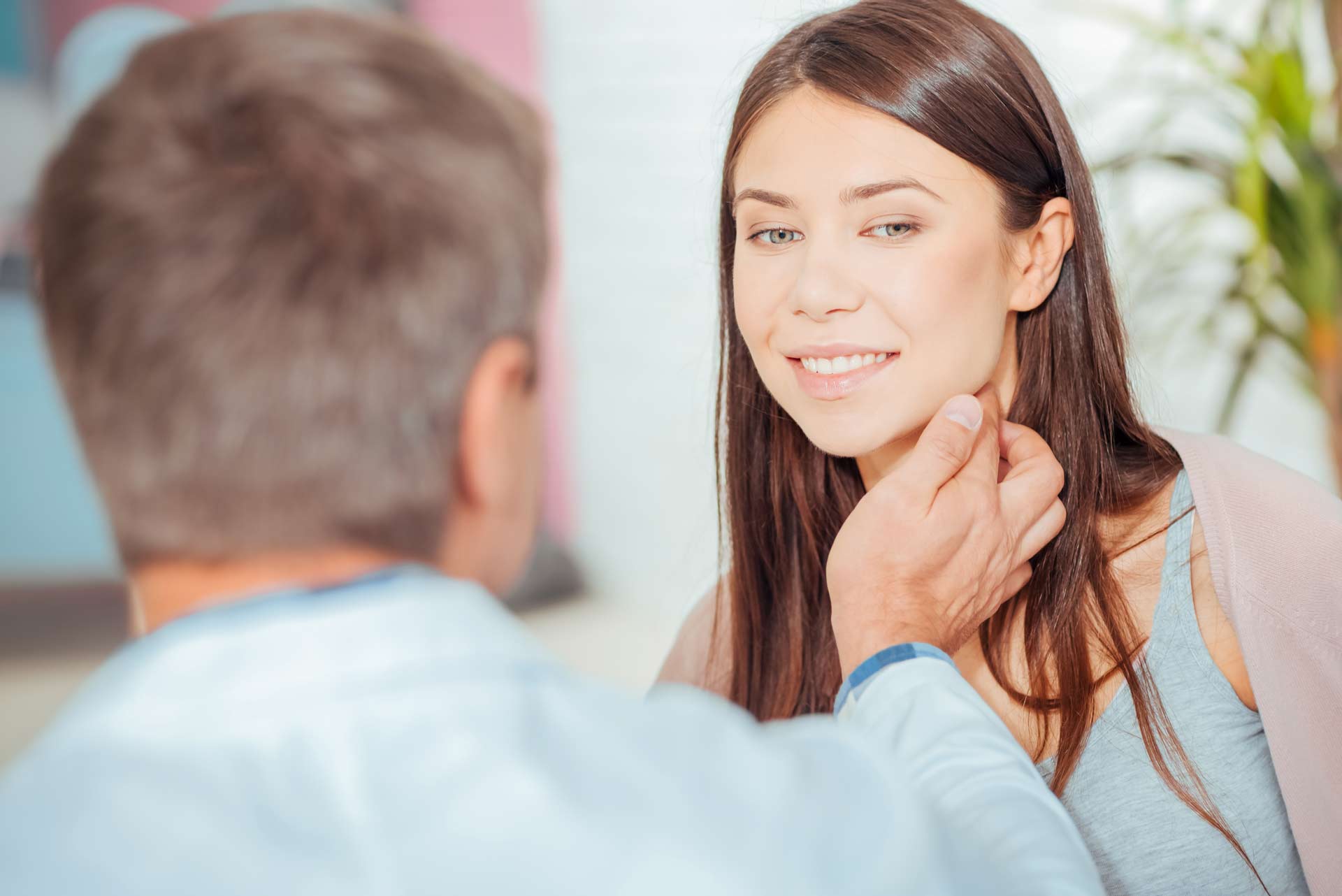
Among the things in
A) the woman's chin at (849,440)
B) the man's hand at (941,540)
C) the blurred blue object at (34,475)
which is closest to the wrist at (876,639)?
the man's hand at (941,540)

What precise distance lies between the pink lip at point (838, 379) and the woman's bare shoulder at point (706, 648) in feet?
1.04

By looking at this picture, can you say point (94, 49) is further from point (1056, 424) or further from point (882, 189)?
point (1056, 424)

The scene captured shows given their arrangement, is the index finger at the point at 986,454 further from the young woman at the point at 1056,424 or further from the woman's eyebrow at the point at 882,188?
the woman's eyebrow at the point at 882,188

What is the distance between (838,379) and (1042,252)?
0.84ft

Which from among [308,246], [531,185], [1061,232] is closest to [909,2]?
[1061,232]

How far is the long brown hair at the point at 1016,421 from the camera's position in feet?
3.79

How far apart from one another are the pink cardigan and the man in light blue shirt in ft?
1.75

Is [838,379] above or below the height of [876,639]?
above

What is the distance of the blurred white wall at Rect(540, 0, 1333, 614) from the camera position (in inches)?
134

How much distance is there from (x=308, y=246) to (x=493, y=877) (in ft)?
0.96

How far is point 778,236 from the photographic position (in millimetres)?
→ 1238

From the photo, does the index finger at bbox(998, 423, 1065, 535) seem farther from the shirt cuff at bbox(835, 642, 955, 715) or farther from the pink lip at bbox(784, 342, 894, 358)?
the shirt cuff at bbox(835, 642, 955, 715)

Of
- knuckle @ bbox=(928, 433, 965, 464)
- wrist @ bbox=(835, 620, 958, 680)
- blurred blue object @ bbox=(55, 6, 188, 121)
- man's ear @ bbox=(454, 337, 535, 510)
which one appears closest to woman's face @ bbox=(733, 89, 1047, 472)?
knuckle @ bbox=(928, 433, 965, 464)

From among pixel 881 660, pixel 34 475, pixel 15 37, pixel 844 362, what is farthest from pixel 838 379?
pixel 15 37
